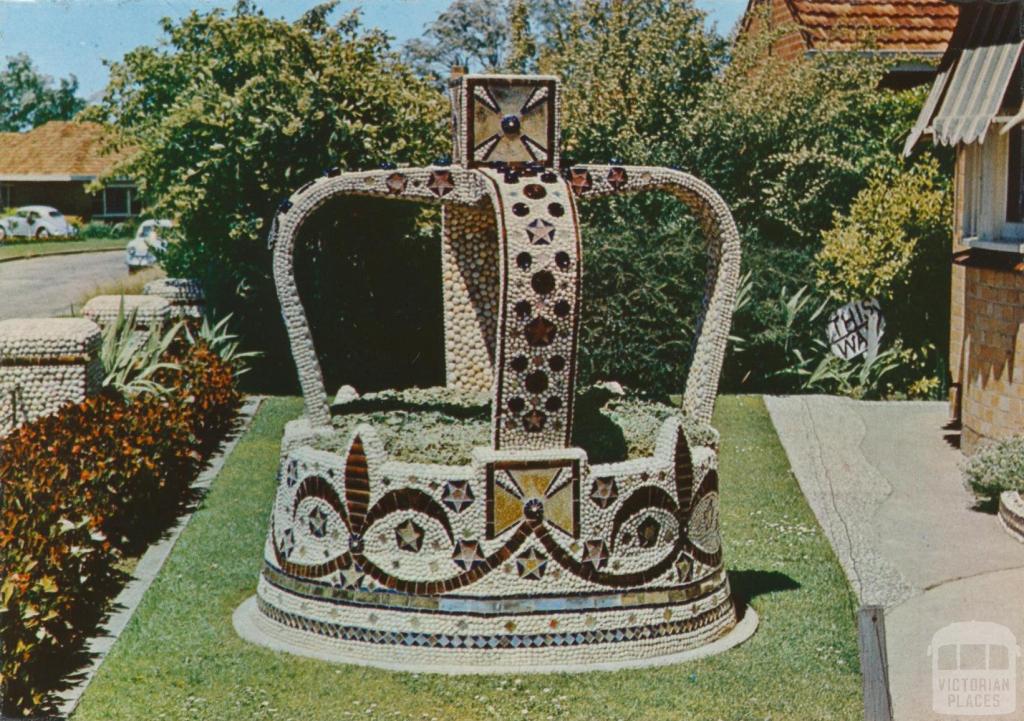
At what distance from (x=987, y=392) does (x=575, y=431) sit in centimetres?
565

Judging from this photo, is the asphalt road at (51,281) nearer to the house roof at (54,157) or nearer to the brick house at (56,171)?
the house roof at (54,157)

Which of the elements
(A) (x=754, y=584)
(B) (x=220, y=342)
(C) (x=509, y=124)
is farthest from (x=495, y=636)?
(B) (x=220, y=342)

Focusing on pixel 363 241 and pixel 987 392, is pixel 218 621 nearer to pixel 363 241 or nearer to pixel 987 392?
pixel 987 392

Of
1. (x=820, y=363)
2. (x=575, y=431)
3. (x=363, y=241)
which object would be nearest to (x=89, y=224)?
(x=363, y=241)

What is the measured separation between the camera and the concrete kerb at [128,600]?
7459 millimetres

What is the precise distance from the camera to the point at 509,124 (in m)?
8.23

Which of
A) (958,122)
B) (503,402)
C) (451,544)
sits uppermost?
(958,122)

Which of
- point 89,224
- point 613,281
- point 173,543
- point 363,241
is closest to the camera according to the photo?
point 173,543

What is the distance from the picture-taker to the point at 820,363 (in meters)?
17.5

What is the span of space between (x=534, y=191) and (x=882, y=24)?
14.0 meters

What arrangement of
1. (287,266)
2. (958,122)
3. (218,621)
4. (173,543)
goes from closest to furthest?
(287,266), (218,621), (173,543), (958,122)

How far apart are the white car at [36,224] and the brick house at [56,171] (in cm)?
154

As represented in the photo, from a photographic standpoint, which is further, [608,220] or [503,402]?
[608,220]

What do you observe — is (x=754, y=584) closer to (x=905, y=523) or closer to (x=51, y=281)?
(x=905, y=523)
